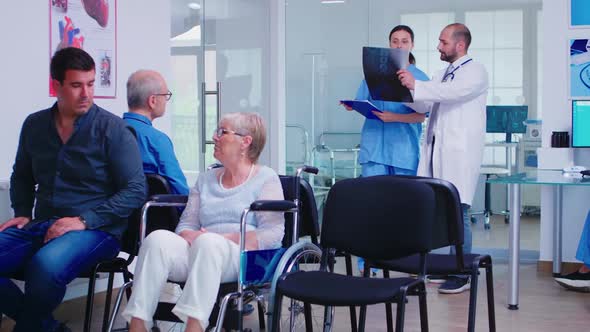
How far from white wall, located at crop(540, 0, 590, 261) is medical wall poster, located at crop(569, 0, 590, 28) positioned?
4 cm

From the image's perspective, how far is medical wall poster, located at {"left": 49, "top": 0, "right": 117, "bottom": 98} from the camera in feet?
13.1

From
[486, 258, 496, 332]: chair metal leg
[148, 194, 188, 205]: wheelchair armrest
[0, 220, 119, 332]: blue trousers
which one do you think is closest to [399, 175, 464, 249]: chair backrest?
[486, 258, 496, 332]: chair metal leg

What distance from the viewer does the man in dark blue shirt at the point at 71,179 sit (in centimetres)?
312

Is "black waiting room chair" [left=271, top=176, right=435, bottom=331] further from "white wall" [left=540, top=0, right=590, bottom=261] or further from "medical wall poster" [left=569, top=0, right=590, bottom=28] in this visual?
"medical wall poster" [left=569, top=0, right=590, bottom=28]

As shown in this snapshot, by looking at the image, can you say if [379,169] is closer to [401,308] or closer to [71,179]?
[71,179]

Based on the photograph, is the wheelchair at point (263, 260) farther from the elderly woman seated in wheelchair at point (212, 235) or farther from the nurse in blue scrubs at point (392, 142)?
the nurse in blue scrubs at point (392, 142)

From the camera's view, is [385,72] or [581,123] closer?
[385,72]

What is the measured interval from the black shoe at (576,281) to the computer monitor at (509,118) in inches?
63.6

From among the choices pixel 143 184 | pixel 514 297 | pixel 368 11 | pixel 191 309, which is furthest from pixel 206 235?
pixel 368 11

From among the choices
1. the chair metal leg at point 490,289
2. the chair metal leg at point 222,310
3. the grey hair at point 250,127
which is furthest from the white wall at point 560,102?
the chair metal leg at point 222,310

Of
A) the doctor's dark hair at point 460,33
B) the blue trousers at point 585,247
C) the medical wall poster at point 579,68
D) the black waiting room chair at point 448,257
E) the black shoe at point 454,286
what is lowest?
the black shoe at point 454,286

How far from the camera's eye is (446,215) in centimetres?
296

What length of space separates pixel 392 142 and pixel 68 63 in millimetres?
2188

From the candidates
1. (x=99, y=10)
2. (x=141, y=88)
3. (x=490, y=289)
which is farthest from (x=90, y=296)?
(x=99, y=10)
